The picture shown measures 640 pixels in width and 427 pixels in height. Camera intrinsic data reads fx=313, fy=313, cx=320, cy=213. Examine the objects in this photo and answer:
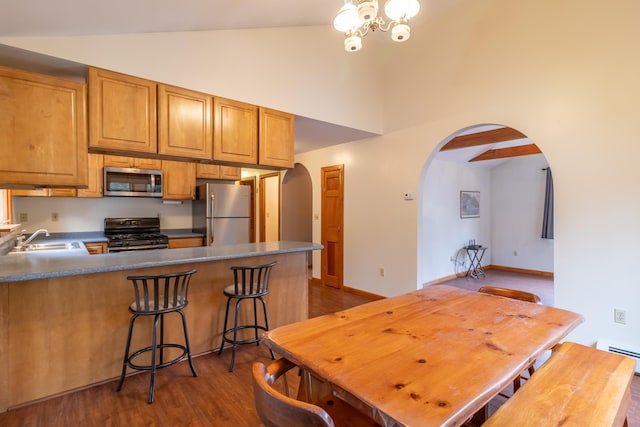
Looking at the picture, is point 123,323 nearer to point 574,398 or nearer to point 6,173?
point 6,173

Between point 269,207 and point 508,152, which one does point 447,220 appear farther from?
point 269,207

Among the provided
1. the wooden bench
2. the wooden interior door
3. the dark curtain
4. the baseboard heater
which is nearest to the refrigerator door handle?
the wooden interior door

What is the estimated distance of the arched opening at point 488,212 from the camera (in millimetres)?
5617

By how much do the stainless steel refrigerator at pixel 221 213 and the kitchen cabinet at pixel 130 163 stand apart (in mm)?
699

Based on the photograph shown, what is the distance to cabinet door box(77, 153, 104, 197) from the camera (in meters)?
4.08

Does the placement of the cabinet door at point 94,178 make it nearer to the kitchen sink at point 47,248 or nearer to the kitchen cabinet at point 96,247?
the kitchen cabinet at point 96,247

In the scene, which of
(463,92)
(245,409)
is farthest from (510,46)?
(245,409)

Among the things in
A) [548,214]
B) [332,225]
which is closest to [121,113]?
[332,225]

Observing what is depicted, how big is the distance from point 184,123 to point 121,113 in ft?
1.54

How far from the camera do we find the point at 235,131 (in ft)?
9.95

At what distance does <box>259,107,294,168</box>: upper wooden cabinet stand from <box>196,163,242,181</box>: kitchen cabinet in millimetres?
1920

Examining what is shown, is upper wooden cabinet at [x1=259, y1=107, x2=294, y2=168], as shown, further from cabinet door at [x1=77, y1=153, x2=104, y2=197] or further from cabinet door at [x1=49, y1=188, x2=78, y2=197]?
cabinet door at [x1=49, y1=188, x2=78, y2=197]

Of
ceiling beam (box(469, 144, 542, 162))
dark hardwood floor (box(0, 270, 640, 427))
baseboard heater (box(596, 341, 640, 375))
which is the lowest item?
dark hardwood floor (box(0, 270, 640, 427))

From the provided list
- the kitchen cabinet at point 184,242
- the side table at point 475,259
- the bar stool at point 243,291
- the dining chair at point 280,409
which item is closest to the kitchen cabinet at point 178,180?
the kitchen cabinet at point 184,242
